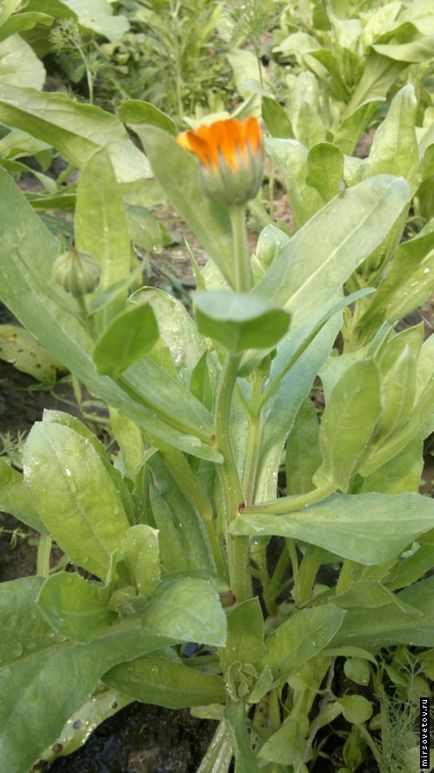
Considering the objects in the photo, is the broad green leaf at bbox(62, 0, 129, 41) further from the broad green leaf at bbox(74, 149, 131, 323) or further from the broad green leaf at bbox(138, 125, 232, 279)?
the broad green leaf at bbox(138, 125, 232, 279)

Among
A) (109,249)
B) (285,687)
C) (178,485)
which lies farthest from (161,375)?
(285,687)

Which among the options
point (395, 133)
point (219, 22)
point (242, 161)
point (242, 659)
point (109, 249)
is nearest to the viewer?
point (242, 161)

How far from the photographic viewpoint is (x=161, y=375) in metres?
0.95

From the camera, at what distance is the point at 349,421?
842 millimetres

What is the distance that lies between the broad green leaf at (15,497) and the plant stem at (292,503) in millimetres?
337

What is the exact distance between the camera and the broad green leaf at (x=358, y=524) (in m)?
0.87

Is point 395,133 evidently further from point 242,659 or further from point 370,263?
point 242,659

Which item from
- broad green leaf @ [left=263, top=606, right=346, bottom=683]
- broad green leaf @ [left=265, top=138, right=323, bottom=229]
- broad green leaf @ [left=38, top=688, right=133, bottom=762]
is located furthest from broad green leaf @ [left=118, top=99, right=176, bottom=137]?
broad green leaf @ [left=38, top=688, right=133, bottom=762]

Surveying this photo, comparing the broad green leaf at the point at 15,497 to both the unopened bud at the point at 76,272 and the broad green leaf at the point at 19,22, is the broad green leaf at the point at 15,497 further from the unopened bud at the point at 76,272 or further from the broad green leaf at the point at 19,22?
the broad green leaf at the point at 19,22

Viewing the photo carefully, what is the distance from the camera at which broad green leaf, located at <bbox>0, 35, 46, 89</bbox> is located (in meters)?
1.87

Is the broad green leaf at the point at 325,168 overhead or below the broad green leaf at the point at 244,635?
overhead

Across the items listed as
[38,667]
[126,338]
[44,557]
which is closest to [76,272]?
[126,338]

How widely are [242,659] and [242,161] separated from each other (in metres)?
0.71

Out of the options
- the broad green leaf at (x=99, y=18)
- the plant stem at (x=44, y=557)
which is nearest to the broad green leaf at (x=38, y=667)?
the plant stem at (x=44, y=557)
